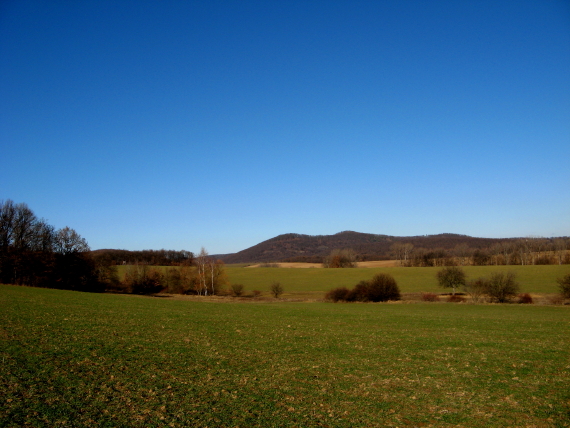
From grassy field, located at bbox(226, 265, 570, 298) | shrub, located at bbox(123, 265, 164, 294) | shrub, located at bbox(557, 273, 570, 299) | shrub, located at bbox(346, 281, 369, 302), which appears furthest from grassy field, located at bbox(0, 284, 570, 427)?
shrub, located at bbox(123, 265, 164, 294)

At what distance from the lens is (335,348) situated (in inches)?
604

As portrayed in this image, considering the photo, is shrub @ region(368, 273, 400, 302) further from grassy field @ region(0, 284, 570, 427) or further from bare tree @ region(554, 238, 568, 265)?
bare tree @ region(554, 238, 568, 265)

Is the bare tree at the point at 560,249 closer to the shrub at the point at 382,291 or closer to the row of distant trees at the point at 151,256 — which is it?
the shrub at the point at 382,291

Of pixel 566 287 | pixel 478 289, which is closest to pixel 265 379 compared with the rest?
pixel 566 287

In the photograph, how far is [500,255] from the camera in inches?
5162

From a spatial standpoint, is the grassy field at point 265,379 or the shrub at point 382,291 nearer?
the grassy field at point 265,379

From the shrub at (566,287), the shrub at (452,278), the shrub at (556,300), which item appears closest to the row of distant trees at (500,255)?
the shrub at (452,278)

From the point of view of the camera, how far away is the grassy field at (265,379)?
769cm

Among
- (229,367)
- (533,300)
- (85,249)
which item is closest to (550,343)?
(229,367)

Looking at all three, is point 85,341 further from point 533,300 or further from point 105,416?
point 533,300

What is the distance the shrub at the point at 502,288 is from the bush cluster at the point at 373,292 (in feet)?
43.1

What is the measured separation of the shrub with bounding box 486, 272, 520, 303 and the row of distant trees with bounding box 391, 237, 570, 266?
153 ft

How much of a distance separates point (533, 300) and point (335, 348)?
2105 inches

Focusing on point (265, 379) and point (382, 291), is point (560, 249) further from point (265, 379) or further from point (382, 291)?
point (265, 379)
